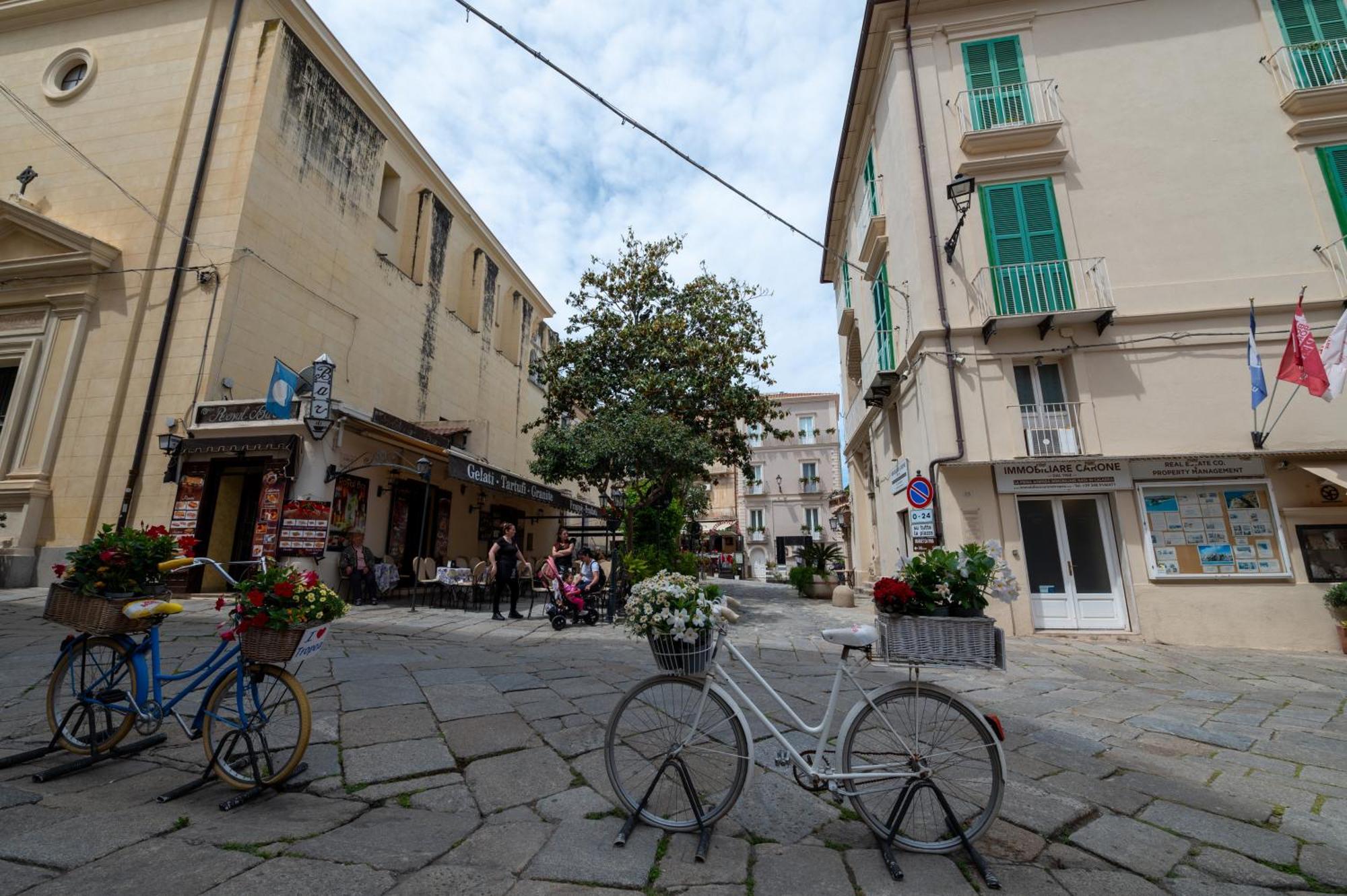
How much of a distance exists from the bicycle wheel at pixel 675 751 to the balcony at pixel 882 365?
926 centimetres

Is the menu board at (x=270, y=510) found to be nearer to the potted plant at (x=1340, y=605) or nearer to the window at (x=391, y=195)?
the window at (x=391, y=195)

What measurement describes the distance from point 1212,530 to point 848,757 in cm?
902

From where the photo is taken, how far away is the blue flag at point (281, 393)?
9.01 m

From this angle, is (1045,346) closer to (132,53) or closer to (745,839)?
(745,839)

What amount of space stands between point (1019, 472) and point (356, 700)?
875cm

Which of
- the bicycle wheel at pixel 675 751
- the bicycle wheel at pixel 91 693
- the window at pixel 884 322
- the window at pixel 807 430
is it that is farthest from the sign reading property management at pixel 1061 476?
the window at pixel 807 430

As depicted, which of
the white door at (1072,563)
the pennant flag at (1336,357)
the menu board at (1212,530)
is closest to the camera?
the pennant flag at (1336,357)

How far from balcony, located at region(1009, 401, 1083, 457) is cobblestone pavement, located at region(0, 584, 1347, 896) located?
14.1 ft

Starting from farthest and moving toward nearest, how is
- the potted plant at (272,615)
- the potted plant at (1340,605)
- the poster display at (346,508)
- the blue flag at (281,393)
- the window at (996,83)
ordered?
the poster display at (346,508), the window at (996,83), the blue flag at (281,393), the potted plant at (1340,605), the potted plant at (272,615)

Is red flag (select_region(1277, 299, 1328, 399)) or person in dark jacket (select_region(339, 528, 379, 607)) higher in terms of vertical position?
red flag (select_region(1277, 299, 1328, 399))

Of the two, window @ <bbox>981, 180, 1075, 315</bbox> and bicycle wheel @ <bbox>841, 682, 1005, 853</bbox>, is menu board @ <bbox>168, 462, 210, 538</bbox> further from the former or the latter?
window @ <bbox>981, 180, 1075, 315</bbox>

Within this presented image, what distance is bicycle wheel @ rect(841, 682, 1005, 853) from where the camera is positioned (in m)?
2.29

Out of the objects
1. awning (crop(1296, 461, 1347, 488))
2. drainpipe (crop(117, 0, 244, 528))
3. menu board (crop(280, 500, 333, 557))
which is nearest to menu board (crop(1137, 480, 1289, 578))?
awning (crop(1296, 461, 1347, 488))

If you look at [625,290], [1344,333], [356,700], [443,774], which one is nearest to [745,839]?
[443,774]
